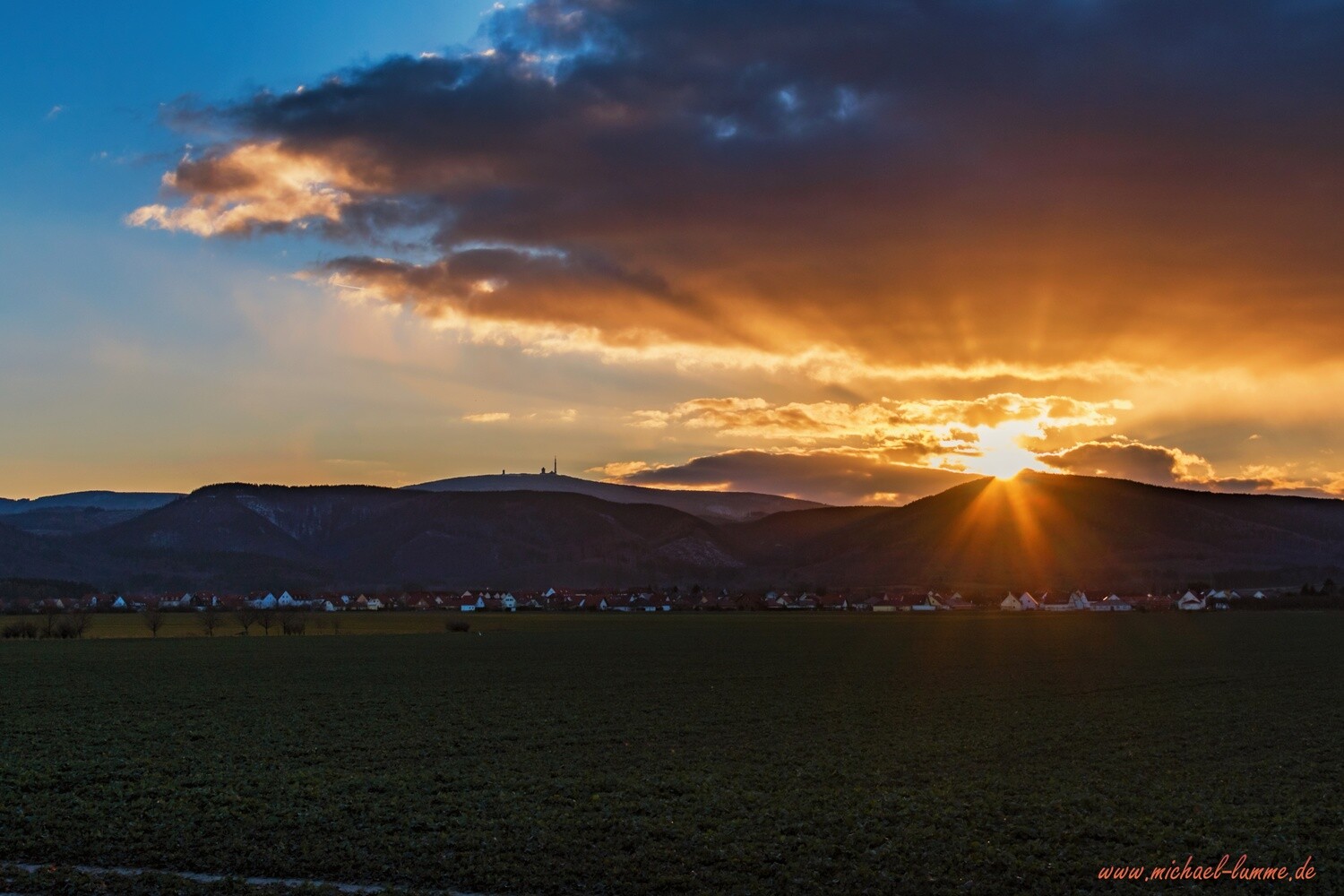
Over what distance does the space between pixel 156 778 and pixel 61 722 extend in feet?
38.4

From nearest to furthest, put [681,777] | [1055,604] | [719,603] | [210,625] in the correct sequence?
[681,777] < [210,625] < [719,603] < [1055,604]

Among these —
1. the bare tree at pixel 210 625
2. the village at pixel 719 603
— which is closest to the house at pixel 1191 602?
the village at pixel 719 603

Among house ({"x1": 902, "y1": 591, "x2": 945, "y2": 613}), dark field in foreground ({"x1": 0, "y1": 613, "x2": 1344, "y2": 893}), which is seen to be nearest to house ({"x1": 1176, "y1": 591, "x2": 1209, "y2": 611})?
house ({"x1": 902, "y1": 591, "x2": 945, "y2": 613})

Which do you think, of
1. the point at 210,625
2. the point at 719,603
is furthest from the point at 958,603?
the point at 210,625

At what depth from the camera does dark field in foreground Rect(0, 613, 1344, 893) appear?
14.8 meters

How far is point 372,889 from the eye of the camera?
536 inches

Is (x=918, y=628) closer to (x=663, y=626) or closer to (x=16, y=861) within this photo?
(x=663, y=626)

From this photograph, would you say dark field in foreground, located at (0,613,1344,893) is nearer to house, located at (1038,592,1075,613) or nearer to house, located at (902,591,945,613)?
house, located at (902,591,945,613)

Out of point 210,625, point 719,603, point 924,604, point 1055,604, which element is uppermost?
point 210,625

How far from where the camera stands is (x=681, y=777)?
21.0 m

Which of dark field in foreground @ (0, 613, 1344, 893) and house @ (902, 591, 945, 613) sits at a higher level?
dark field in foreground @ (0, 613, 1344, 893)

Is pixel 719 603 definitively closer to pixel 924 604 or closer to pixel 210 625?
pixel 924 604

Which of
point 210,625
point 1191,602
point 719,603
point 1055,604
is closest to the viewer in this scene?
point 210,625

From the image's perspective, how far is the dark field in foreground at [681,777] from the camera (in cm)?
1480
